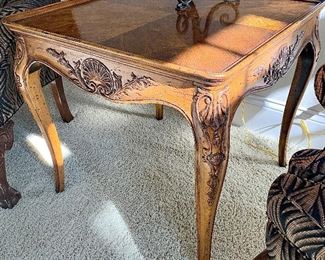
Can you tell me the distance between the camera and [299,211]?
66cm

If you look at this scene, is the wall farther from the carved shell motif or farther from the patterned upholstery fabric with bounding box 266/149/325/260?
the carved shell motif

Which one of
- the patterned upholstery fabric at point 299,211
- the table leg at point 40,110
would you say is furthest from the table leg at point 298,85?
the table leg at point 40,110

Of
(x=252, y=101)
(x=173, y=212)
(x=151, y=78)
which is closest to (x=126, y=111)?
(x=252, y=101)

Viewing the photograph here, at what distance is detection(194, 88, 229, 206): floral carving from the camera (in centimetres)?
73

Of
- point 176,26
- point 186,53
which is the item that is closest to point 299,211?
point 186,53

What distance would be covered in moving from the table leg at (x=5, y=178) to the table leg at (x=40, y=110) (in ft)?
0.42

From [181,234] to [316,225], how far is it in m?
0.57

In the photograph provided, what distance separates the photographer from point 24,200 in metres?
1.31

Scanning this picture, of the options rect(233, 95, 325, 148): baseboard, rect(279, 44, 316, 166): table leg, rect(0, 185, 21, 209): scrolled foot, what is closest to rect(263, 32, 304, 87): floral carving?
rect(279, 44, 316, 166): table leg

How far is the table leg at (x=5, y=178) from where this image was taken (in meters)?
1.21

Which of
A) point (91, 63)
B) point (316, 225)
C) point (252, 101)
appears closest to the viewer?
point (316, 225)

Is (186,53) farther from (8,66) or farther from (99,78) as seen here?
(8,66)

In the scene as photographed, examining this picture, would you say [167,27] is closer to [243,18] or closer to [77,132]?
[243,18]

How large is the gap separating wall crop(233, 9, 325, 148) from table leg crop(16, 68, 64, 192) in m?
0.80
